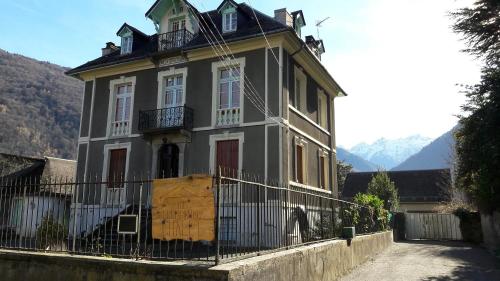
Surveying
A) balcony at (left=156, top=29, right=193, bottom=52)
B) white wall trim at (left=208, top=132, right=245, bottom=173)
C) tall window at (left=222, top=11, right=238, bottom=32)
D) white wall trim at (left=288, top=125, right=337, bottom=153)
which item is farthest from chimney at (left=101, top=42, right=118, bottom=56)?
white wall trim at (left=288, top=125, right=337, bottom=153)

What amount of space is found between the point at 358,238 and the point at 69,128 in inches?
3755

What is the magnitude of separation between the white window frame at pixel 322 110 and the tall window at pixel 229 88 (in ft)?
19.3

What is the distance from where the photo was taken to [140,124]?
64.1 feet

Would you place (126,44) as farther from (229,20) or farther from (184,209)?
(184,209)

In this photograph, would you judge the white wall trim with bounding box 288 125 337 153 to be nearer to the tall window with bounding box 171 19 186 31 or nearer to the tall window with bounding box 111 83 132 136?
the tall window with bounding box 171 19 186 31

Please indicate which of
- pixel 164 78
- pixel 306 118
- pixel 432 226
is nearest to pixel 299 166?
pixel 306 118

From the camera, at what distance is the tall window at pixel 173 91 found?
1964 cm

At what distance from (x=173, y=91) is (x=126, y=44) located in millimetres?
4446

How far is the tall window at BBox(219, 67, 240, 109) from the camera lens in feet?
59.9

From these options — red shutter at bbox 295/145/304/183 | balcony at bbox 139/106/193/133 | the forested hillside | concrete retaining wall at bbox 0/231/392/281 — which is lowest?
concrete retaining wall at bbox 0/231/392/281

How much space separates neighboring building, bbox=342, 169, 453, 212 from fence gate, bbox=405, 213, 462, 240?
8898mm

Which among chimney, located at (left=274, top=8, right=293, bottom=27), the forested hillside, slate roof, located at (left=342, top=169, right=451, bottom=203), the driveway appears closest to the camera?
the driveway

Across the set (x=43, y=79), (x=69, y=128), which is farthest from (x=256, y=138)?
(x=43, y=79)

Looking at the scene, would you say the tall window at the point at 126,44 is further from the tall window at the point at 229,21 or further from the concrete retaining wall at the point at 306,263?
the concrete retaining wall at the point at 306,263
